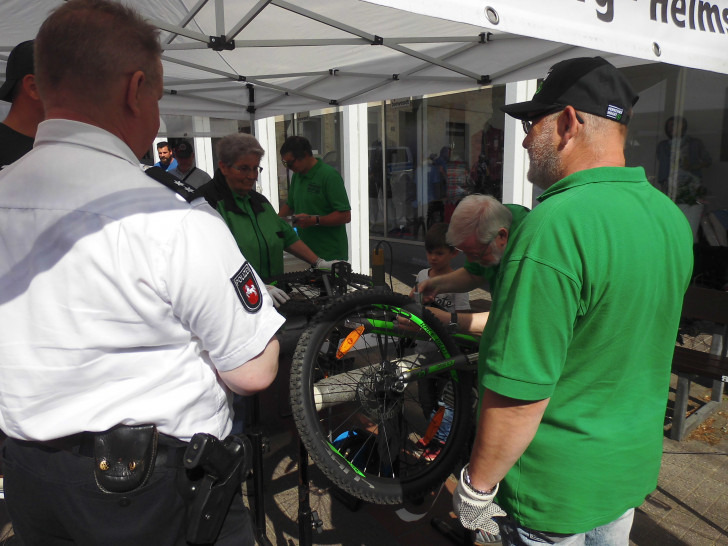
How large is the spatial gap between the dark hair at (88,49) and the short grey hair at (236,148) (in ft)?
6.88

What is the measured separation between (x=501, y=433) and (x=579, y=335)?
0.29m

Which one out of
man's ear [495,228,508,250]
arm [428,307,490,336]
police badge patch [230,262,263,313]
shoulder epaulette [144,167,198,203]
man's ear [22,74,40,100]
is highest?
man's ear [22,74,40,100]

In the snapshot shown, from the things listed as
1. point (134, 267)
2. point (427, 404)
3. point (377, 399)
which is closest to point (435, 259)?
point (427, 404)

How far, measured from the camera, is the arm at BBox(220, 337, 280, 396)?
116 cm

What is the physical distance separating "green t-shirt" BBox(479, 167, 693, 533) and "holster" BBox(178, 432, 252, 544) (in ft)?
2.07

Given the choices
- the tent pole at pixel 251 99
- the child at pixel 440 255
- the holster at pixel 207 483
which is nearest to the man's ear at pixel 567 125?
the holster at pixel 207 483

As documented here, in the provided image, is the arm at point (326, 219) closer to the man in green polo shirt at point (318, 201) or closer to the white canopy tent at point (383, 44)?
the man in green polo shirt at point (318, 201)

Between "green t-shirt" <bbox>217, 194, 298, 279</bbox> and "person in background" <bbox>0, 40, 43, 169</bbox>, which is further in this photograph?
"green t-shirt" <bbox>217, 194, 298, 279</bbox>

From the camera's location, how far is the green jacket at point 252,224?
3.17 metres

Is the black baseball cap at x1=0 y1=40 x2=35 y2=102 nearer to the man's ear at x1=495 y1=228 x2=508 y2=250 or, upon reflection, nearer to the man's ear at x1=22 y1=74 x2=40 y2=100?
the man's ear at x1=22 y1=74 x2=40 y2=100

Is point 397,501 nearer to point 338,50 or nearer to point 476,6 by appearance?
point 476,6

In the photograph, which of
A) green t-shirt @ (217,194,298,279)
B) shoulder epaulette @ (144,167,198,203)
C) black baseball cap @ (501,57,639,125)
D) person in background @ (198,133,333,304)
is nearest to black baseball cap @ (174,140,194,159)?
person in background @ (198,133,333,304)

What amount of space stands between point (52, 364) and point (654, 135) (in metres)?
7.05

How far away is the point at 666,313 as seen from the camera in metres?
1.28
